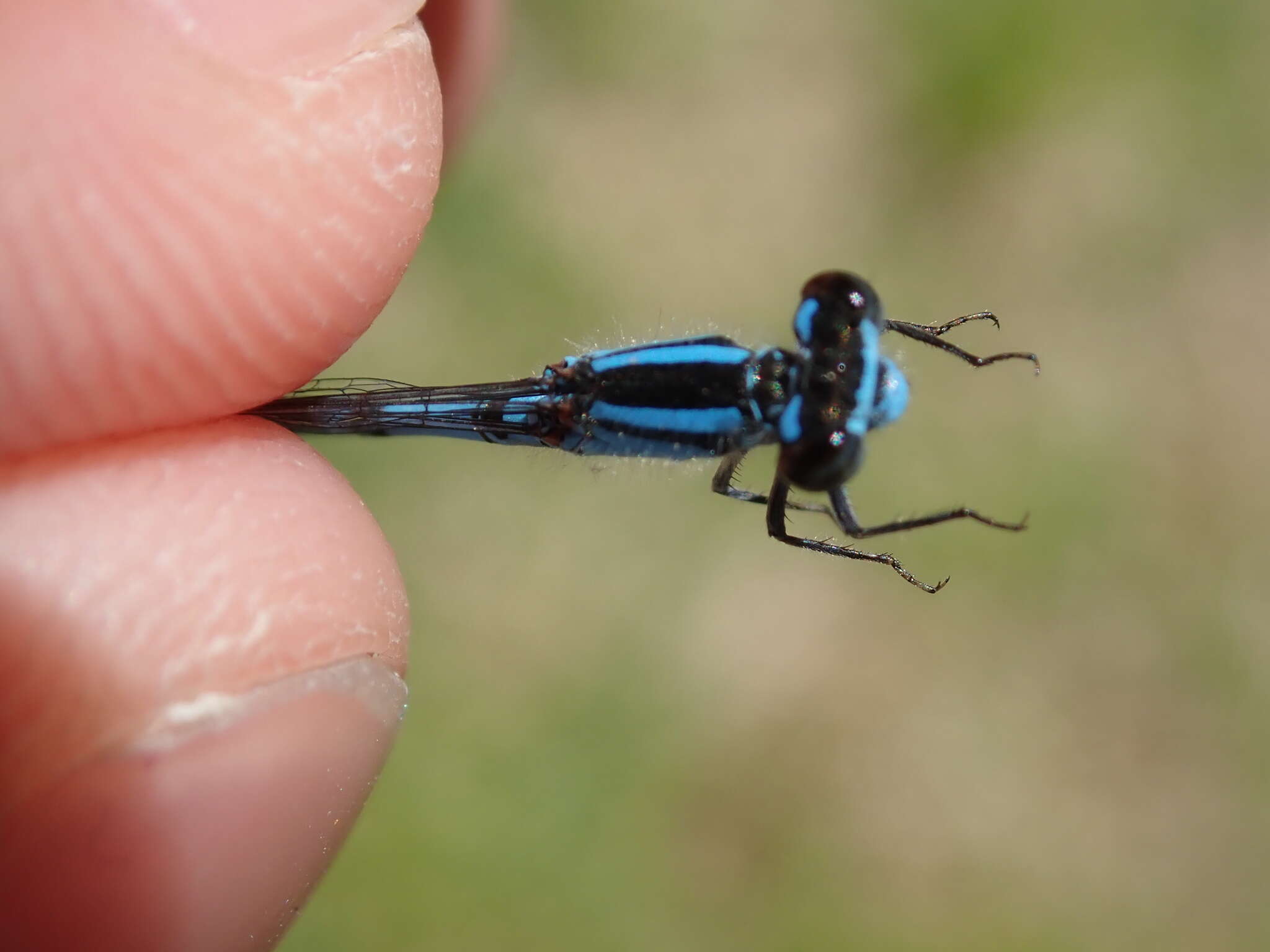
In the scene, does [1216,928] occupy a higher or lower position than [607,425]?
lower

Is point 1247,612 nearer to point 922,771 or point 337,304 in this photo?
point 922,771

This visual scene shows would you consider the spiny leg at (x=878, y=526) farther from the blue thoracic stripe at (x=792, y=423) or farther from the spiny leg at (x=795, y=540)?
the blue thoracic stripe at (x=792, y=423)

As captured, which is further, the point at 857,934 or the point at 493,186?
the point at 493,186

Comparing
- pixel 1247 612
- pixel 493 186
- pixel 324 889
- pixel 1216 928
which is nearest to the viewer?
pixel 324 889

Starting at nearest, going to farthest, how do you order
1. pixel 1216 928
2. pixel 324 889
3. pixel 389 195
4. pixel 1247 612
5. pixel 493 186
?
pixel 389 195 < pixel 324 889 < pixel 1216 928 < pixel 1247 612 < pixel 493 186

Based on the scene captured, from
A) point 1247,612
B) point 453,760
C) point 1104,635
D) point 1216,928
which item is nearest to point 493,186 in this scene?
point 453,760

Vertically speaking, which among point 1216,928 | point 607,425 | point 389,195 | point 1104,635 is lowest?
point 1216,928

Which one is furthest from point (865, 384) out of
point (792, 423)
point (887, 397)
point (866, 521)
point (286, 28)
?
point (866, 521)
